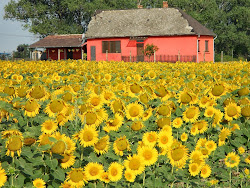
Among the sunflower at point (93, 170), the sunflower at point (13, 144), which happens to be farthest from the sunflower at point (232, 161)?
the sunflower at point (13, 144)

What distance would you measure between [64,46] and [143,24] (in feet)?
33.6

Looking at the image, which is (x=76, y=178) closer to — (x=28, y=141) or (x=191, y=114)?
(x=28, y=141)

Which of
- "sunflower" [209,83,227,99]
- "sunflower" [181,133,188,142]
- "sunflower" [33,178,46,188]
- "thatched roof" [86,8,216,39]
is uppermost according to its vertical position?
"thatched roof" [86,8,216,39]

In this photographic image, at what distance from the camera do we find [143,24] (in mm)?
35156

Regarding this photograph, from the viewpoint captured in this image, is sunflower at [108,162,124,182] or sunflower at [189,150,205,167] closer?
sunflower at [108,162,124,182]

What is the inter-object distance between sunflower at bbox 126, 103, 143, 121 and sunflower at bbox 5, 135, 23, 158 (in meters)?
1.27

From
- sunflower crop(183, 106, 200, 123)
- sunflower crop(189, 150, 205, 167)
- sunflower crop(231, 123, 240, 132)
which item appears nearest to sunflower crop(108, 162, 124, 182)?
sunflower crop(189, 150, 205, 167)

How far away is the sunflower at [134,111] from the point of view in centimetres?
360

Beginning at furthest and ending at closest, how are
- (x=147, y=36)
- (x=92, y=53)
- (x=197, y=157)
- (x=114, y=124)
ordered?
(x=92, y=53)
(x=147, y=36)
(x=114, y=124)
(x=197, y=157)

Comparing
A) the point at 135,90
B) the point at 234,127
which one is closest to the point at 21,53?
the point at 135,90

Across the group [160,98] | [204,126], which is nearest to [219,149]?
[204,126]

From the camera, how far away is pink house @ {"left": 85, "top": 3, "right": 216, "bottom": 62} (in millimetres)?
33219

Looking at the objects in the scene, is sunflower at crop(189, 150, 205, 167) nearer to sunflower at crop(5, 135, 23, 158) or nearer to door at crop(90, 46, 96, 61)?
sunflower at crop(5, 135, 23, 158)

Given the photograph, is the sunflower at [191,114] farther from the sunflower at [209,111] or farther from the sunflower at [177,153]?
the sunflower at [177,153]
